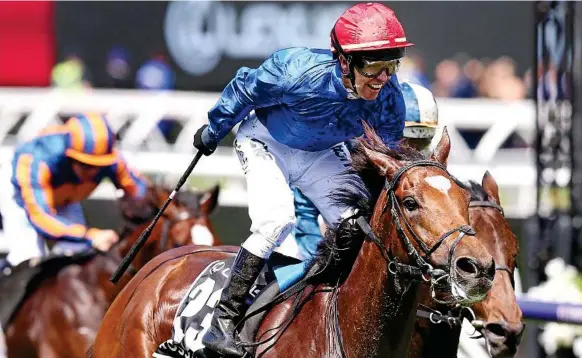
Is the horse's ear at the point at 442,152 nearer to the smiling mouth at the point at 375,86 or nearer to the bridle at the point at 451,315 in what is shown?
the smiling mouth at the point at 375,86

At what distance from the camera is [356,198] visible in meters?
4.47

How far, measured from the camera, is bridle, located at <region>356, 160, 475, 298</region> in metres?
3.94

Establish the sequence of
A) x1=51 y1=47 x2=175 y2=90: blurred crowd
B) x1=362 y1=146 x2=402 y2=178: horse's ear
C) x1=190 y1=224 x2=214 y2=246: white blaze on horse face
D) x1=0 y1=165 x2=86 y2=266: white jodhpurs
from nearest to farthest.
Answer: x1=362 y1=146 x2=402 y2=178: horse's ear, x1=190 y1=224 x2=214 y2=246: white blaze on horse face, x1=0 y1=165 x2=86 y2=266: white jodhpurs, x1=51 y1=47 x2=175 y2=90: blurred crowd

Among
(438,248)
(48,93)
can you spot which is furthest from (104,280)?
(48,93)

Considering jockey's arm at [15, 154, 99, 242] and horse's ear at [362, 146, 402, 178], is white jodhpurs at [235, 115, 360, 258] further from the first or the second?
jockey's arm at [15, 154, 99, 242]

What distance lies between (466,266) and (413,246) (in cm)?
25

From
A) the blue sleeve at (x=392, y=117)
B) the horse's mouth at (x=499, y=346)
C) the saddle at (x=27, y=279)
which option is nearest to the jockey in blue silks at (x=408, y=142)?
the blue sleeve at (x=392, y=117)

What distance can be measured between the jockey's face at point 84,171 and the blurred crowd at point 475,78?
467cm

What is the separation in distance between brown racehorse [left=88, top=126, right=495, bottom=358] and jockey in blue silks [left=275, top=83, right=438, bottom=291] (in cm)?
82

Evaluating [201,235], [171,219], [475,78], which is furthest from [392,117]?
[475,78]

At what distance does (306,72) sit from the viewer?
4.61 metres

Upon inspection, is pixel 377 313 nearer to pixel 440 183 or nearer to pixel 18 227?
pixel 440 183

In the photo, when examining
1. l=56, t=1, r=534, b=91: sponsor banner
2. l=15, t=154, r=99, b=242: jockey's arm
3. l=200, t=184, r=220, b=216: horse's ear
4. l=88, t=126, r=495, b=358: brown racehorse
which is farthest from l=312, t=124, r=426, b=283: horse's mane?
l=56, t=1, r=534, b=91: sponsor banner

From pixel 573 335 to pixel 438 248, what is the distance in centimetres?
444
